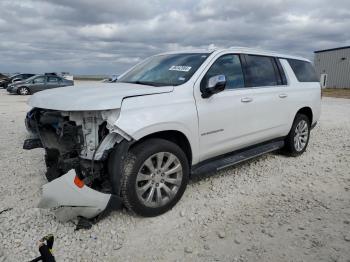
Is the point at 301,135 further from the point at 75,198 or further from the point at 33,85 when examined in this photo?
the point at 33,85

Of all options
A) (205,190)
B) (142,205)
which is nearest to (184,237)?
(142,205)

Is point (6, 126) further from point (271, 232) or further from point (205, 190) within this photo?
point (271, 232)

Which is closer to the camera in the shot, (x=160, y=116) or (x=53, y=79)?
(x=160, y=116)

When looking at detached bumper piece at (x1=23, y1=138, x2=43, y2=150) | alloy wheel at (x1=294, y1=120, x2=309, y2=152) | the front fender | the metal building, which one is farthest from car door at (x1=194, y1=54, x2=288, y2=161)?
the metal building

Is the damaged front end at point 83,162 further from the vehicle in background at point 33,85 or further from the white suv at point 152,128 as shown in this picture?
the vehicle in background at point 33,85

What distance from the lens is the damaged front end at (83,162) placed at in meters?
3.07

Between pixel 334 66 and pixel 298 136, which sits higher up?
pixel 334 66

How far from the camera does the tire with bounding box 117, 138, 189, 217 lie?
3.28 m

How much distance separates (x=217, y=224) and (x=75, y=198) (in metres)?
1.50

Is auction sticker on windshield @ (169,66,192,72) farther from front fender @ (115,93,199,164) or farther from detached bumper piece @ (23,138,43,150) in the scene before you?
detached bumper piece @ (23,138,43,150)

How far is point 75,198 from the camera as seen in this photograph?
9.97ft

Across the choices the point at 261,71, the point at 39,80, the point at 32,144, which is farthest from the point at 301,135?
the point at 39,80

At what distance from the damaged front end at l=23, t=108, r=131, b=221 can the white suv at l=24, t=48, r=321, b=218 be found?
10mm

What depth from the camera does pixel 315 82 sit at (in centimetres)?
631
